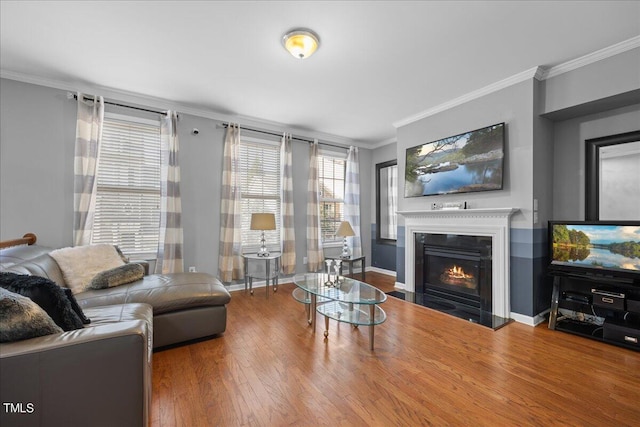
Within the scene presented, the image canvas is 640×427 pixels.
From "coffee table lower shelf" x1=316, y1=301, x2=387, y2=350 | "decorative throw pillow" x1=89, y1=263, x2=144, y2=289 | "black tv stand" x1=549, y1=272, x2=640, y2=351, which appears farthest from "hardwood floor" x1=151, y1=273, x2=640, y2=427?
"decorative throw pillow" x1=89, y1=263, x2=144, y2=289

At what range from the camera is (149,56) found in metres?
2.61

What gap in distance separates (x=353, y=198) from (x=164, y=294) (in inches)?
146

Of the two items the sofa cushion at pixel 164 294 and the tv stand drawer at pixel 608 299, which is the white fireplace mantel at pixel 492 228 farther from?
the sofa cushion at pixel 164 294

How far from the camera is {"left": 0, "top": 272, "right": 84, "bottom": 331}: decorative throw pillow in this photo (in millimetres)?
1344

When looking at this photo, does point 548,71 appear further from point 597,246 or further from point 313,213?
point 313,213

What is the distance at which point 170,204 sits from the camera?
11.7ft

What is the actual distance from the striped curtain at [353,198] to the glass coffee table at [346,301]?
7.80 feet

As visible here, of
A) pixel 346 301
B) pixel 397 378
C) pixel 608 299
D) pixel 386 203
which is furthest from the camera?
pixel 386 203

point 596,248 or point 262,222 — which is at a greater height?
point 262,222

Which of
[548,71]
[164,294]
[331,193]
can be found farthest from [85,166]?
[548,71]

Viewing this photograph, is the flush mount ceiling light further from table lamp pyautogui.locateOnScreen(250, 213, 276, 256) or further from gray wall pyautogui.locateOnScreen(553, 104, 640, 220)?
gray wall pyautogui.locateOnScreen(553, 104, 640, 220)

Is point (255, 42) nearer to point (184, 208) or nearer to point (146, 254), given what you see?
point (184, 208)

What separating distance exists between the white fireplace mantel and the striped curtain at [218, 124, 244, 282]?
2611mm

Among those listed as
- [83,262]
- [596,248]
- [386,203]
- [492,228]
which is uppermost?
[386,203]
